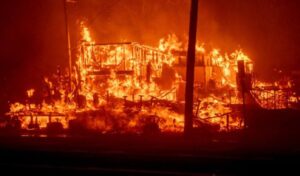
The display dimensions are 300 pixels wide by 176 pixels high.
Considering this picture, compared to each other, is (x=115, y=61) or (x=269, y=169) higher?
(x=115, y=61)

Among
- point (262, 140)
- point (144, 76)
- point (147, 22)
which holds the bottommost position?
point (262, 140)

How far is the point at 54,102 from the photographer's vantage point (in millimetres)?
22656

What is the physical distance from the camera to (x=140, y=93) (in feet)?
75.3

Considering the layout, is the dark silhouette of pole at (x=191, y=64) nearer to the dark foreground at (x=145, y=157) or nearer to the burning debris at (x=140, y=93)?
the dark foreground at (x=145, y=157)

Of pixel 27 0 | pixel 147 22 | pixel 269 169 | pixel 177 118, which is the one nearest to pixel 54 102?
pixel 177 118

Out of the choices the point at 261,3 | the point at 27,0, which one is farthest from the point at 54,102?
the point at 261,3

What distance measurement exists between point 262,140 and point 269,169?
468cm

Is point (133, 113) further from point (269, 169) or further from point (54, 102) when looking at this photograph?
point (269, 169)

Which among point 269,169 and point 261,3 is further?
point 261,3

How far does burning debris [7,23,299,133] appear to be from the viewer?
59.3ft

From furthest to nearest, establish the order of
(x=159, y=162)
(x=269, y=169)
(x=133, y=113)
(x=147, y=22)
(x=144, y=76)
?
(x=147, y=22)
(x=144, y=76)
(x=133, y=113)
(x=159, y=162)
(x=269, y=169)

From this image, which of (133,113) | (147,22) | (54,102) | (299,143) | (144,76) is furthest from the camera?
(147,22)

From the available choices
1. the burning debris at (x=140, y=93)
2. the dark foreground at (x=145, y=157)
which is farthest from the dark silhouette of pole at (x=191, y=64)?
the burning debris at (x=140, y=93)

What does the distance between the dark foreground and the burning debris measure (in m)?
2.17
